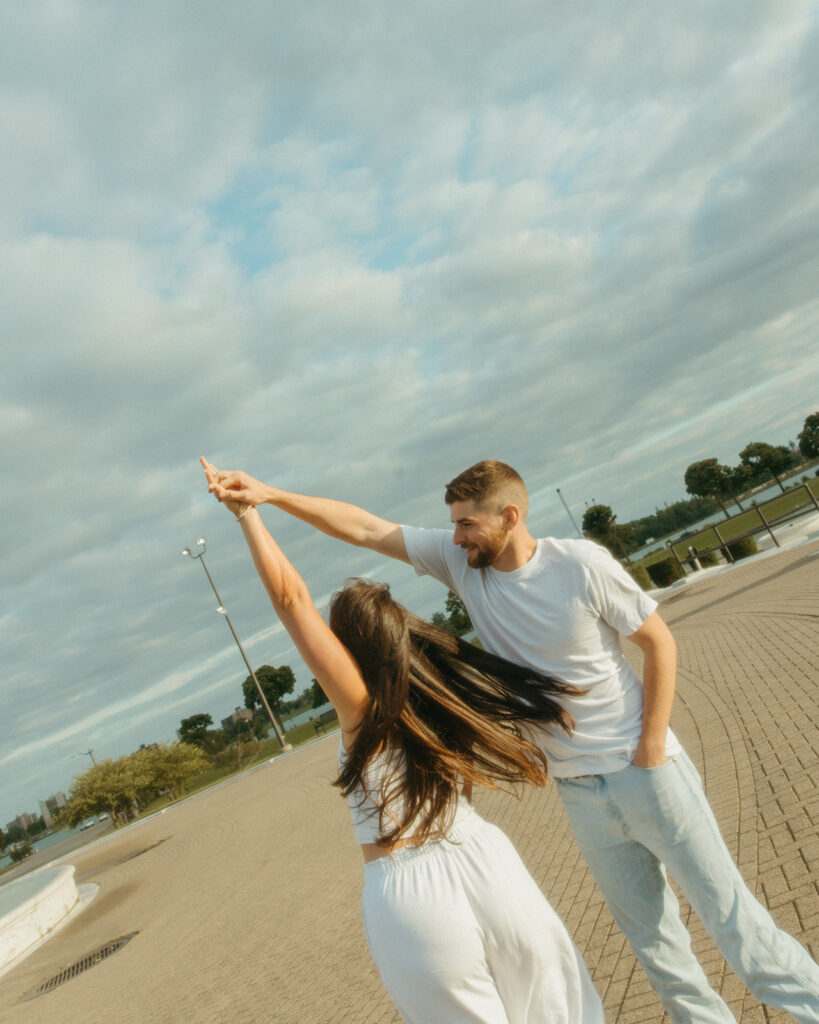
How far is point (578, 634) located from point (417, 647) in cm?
62

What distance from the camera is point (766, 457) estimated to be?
5628 cm

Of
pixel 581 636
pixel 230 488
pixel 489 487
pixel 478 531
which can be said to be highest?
pixel 230 488

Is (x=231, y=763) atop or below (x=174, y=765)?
below

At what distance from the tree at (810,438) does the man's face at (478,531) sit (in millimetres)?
63733

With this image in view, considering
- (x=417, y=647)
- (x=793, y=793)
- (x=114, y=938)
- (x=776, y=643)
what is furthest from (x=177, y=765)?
(x=417, y=647)

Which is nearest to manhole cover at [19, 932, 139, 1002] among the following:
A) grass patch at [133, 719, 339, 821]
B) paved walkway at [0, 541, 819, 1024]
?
paved walkway at [0, 541, 819, 1024]

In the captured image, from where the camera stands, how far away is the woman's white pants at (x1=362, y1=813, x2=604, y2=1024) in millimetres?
1821

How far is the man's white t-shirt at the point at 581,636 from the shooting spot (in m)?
2.59

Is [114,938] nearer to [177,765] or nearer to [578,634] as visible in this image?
[578,634]

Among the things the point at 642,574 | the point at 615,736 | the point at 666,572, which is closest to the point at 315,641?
the point at 615,736

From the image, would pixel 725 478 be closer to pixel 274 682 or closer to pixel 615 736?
pixel 274 682

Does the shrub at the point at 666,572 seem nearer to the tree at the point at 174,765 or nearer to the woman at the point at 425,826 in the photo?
the tree at the point at 174,765

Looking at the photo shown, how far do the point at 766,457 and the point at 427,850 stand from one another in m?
60.2

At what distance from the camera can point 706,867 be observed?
2482mm
